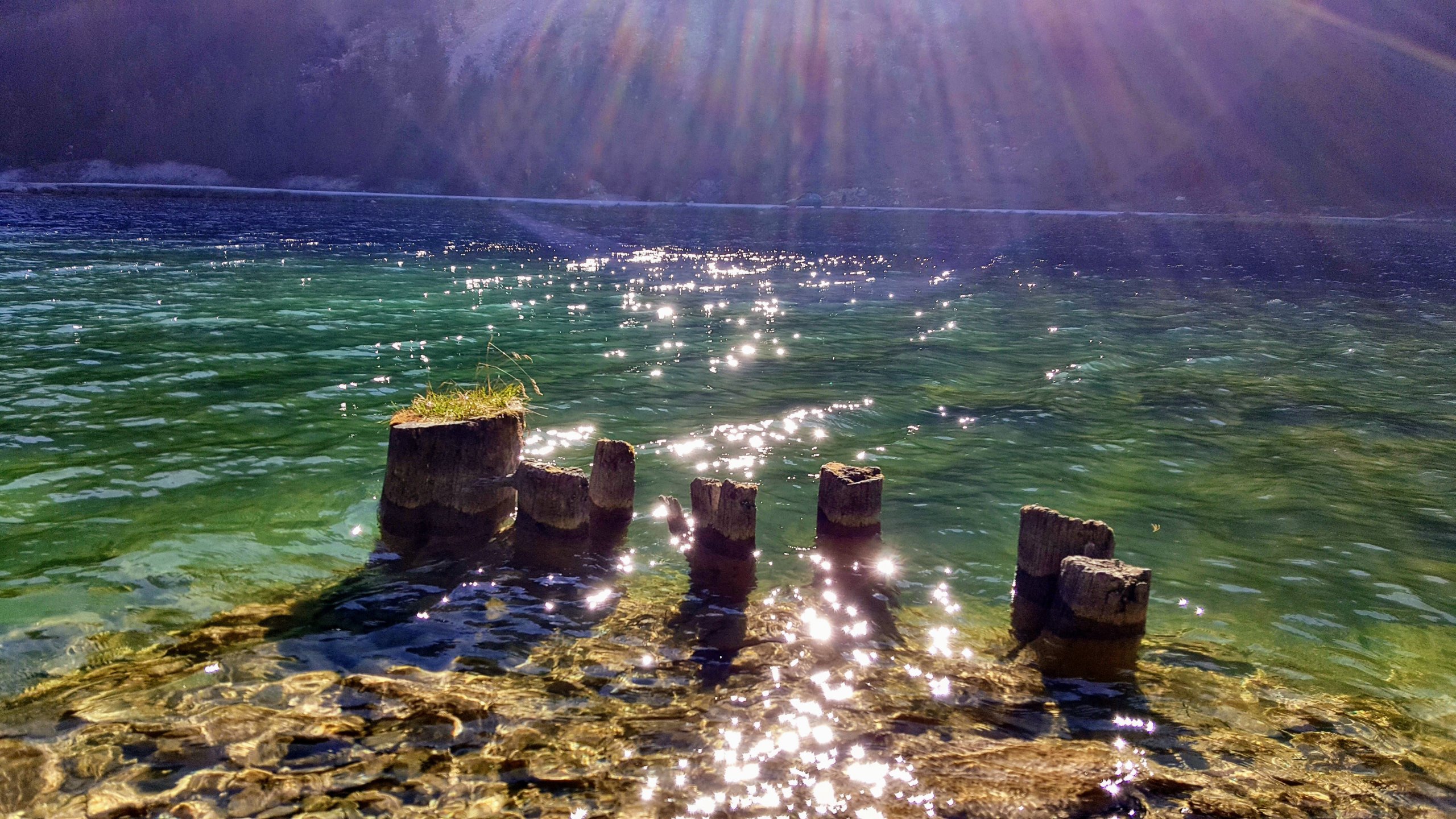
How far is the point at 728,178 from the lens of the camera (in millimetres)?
135625

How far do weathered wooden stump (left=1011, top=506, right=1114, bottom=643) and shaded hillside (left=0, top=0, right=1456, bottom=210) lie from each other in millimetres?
125436

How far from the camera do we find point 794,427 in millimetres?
14336

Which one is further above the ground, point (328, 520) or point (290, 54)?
point (290, 54)

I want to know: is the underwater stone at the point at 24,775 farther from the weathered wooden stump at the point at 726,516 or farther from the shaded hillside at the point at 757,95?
the shaded hillside at the point at 757,95

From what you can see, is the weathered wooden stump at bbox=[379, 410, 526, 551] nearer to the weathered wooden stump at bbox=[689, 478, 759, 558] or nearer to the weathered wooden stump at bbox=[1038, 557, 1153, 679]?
the weathered wooden stump at bbox=[689, 478, 759, 558]

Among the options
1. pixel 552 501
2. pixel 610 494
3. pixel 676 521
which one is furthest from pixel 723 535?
pixel 552 501

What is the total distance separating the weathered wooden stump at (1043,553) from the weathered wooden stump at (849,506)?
1.58 m

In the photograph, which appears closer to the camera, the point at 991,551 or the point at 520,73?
the point at 991,551

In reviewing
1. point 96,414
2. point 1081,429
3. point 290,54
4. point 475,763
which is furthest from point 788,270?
point 290,54

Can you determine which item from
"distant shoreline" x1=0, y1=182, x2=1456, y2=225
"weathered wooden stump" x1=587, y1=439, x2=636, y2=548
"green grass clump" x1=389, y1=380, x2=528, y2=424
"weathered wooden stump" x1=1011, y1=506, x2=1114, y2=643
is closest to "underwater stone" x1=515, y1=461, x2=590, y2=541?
"weathered wooden stump" x1=587, y1=439, x2=636, y2=548

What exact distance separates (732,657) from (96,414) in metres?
10.7

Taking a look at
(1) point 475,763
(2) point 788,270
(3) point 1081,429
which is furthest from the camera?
(2) point 788,270

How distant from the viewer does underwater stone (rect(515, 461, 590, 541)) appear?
8.50 meters

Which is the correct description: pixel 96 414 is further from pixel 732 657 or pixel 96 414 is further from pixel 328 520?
pixel 732 657
